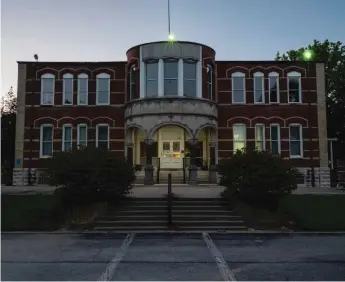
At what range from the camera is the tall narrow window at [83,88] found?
2719cm

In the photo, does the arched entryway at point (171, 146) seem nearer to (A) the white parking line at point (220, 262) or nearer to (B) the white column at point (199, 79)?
(B) the white column at point (199, 79)

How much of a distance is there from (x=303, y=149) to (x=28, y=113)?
19.5m

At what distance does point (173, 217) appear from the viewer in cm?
1320

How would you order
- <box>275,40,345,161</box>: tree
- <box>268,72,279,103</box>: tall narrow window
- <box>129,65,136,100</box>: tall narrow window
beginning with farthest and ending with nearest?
<box>275,40,345,161</box>: tree, <box>268,72,279,103</box>: tall narrow window, <box>129,65,136,100</box>: tall narrow window

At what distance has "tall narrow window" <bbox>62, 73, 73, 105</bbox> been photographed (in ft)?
89.4

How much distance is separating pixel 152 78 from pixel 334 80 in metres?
20.4

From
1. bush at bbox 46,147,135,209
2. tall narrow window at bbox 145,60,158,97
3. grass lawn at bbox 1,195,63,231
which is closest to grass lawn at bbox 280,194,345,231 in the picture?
bush at bbox 46,147,135,209

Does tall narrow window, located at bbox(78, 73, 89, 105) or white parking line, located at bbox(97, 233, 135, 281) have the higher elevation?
tall narrow window, located at bbox(78, 73, 89, 105)

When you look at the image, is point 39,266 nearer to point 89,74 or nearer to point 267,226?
point 267,226

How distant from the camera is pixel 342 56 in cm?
3894

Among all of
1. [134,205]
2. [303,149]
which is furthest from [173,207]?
[303,149]

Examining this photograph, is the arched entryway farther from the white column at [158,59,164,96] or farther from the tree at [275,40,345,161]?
the tree at [275,40,345,161]

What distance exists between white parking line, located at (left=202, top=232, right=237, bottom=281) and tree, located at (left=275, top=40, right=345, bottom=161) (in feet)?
84.1

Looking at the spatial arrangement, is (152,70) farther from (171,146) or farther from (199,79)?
(171,146)
